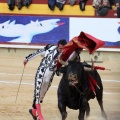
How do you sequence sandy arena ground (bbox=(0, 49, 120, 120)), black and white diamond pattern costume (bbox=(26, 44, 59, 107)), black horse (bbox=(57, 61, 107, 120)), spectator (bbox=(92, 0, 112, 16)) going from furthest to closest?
spectator (bbox=(92, 0, 112, 16)) → sandy arena ground (bbox=(0, 49, 120, 120)) → black and white diamond pattern costume (bbox=(26, 44, 59, 107)) → black horse (bbox=(57, 61, 107, 120))

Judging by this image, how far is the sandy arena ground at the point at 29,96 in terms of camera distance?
22.4ft

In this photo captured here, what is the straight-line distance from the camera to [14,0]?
14.5m

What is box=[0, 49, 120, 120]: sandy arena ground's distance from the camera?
6.83 metres

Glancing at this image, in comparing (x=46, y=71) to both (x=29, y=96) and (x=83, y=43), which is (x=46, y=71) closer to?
(x=83, y=43)

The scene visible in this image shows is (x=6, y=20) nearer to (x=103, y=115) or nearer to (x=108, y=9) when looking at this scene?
(x=108, y=9)

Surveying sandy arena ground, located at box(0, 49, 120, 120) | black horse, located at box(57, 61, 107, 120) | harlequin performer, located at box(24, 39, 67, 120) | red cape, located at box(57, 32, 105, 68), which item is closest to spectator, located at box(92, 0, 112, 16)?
sandy arena ground, located at box(0, 49, 120, 120)

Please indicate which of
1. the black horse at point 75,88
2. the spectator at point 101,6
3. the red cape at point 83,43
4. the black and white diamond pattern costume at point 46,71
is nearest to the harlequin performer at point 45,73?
the black and white diamond pattern costume at point 46,71

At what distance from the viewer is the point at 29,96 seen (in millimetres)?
8312

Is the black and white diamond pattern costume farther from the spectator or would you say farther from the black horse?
the spectator

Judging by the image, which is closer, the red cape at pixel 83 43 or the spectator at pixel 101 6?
the red cape at pixel 83 43

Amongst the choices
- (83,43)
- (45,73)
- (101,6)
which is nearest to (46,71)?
(45,73)

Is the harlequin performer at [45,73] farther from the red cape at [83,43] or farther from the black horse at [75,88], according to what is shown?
the red cape at [83,43]

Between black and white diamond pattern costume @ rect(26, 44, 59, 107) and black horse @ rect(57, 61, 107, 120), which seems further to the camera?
black and white diamond pattern costume @ rect(26, 44, 59, 107)

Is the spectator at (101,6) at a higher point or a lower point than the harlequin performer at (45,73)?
lower
